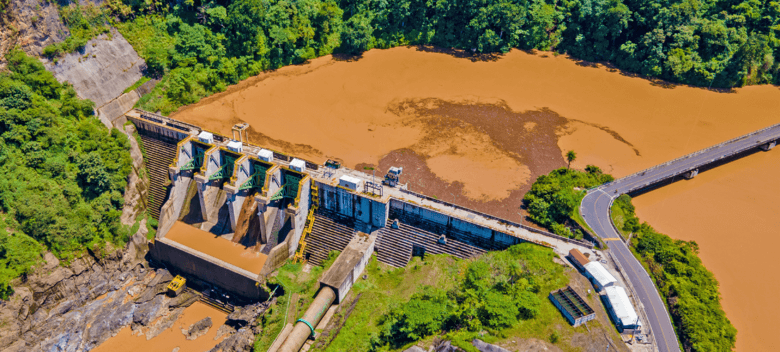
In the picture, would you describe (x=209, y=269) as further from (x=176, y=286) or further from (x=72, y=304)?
(x=72, y=304)

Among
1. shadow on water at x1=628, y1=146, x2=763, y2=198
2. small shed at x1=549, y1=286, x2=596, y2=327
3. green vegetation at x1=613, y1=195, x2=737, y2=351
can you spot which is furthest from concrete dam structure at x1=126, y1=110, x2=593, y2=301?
shadow on water at x1=628, y1=146, x2=763, y2=198

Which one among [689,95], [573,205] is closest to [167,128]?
[573,205]

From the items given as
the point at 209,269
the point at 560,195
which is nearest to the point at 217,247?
the point at 209,269

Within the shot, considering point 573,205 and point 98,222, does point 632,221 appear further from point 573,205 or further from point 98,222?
point 98,222

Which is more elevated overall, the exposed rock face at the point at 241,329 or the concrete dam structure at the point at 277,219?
the concrete dam structure at the point at 277,219

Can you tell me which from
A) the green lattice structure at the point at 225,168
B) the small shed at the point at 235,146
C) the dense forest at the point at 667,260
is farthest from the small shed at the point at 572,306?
the green lattice structure at the point at 225,168

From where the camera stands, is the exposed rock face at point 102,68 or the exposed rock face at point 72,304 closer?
the exposed rock face at point 72,304

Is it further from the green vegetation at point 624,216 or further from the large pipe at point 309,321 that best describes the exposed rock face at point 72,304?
the green vegetation at point 624,216
